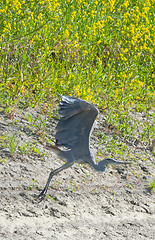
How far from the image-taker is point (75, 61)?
6.90 meters

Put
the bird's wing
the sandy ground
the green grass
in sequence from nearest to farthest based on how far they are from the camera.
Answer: the bird's wing → the sandy ground → the green grass

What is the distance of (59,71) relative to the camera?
6598mm

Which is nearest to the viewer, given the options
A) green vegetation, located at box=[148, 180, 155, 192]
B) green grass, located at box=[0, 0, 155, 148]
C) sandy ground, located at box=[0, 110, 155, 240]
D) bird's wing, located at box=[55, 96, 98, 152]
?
bird's wing, located at box=[55, 96, 98, 152]

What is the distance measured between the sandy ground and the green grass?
2.20ft

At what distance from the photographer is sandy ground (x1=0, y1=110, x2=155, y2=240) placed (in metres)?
3.84

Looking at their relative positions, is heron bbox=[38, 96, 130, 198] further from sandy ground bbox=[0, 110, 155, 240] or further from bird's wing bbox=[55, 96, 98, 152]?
sandy ground bbox=[0, 110, 155, 240]

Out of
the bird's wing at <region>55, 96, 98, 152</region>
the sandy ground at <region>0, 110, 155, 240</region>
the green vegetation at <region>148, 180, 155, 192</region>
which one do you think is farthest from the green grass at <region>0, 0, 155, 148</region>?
the bird's wing at <region>55, 96, 98, 152</region>

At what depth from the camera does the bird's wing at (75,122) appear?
3705mm

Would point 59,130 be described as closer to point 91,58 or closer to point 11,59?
point 11,59

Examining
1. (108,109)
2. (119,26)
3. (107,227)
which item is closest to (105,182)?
(107,227)

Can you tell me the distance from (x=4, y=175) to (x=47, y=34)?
298 centimetres

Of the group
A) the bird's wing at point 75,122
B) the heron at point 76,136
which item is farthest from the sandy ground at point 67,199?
the bird's wing at point 75,122

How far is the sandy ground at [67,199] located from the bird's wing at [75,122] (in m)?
0.64

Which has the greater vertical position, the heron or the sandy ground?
the heron
